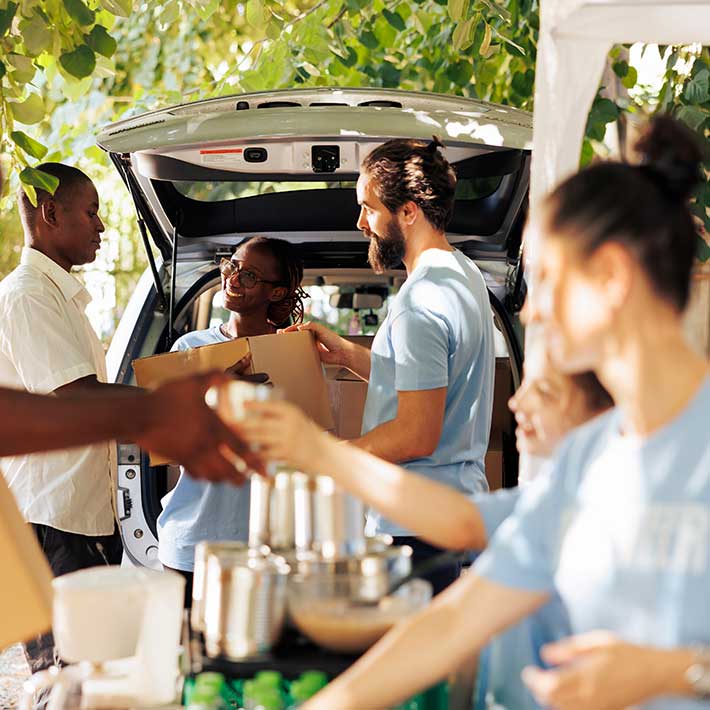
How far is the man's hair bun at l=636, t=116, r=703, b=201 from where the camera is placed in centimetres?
157

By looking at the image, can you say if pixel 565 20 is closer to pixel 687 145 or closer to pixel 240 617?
pixel 687 145

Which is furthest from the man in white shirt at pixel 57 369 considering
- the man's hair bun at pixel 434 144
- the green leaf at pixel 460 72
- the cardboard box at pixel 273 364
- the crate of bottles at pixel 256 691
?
the green leaf at pixel 460 72

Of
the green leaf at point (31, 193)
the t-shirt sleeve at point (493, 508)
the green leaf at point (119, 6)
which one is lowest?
the t-shirt sleeve at point (493, 508)

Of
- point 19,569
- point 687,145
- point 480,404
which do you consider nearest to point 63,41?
point 480,404

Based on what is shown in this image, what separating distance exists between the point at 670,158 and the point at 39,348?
2.08 metres

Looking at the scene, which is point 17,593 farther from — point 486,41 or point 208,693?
point 486,41

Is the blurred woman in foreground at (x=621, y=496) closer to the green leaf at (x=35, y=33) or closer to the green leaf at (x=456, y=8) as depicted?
the green leaf at (x=35, y=33)

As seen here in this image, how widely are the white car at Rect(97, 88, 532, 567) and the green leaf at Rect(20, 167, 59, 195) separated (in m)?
0.19

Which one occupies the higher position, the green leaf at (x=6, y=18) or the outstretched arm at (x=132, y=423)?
the green leaf at (x=6, y=18)

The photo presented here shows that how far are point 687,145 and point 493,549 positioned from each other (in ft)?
2.07

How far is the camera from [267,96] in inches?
128

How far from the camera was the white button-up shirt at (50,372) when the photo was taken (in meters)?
3.19

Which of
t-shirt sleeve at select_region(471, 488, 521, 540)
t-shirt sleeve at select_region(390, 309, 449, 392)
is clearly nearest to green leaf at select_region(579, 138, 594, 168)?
t-shirt sleeve at select_region(390, 309, 449, 392)

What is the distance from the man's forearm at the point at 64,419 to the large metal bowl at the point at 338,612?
376 millimetres
